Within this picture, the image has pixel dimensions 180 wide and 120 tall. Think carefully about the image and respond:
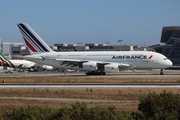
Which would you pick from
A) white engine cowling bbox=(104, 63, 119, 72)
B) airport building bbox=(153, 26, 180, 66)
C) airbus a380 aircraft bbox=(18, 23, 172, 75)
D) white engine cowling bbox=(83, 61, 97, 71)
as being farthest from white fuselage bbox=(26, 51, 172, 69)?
airport building bbox=(153, 26, 180, 66)

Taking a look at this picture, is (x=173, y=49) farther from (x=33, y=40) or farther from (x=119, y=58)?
(x=33, y=40)

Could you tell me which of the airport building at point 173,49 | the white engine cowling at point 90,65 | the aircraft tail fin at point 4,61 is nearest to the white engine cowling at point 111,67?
the white engine cowling at point 90,65

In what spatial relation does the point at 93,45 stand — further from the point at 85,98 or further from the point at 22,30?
the point at 85,98

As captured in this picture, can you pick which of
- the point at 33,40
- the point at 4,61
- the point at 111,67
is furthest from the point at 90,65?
the point at 4,61

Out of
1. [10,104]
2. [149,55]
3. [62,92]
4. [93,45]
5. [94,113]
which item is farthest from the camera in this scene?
[93,45]

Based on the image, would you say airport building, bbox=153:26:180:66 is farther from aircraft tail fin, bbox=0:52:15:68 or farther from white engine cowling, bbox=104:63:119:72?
white engine cowling, bbox=104:63:119:72

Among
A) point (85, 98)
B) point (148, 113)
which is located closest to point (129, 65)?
point (85, 98)

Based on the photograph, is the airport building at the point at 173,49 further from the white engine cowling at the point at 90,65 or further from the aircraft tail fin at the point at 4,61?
the white engine cowling at the point at 90,65
